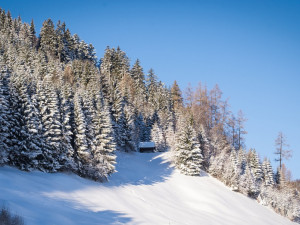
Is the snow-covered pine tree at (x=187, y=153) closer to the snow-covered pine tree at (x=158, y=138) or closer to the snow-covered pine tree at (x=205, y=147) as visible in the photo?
the snow-covered pine tree at (x=205, y=147)

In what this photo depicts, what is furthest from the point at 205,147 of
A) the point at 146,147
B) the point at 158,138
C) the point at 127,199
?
the point at 127,199

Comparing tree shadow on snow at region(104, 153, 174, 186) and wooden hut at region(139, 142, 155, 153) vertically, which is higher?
wooden hut at region(139, 142, 155, 153)

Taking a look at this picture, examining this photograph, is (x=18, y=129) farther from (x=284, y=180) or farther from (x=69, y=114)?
(x=284, y=180)

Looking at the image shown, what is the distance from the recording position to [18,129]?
74.3 ft

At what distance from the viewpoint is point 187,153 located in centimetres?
3859

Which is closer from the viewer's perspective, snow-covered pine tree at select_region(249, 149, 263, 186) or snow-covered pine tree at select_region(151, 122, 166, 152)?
snow-covered pine tree at select_region(249, 149, 263, 186)

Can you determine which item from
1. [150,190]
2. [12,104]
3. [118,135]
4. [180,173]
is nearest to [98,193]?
[150,190]

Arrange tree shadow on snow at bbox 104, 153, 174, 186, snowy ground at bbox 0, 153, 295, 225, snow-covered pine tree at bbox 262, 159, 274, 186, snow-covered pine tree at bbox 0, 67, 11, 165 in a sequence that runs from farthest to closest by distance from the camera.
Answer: snow-covered pine tree at bbox 262, 159, 274, 186
tree shadow on snow at bbox 104, 153, 174, 186
snow-covered pine tree at bbox 0, 67, 11, 165
snowy ground at bbox 0, 153, 295, 225

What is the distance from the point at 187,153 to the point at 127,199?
1761cm

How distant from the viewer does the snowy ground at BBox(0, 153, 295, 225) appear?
1369cm

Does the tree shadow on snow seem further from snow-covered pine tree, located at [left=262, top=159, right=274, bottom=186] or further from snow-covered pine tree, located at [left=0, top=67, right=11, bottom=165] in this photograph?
snow-covered pine tree, located at [left=262, top=159, right=274, bottom=186]

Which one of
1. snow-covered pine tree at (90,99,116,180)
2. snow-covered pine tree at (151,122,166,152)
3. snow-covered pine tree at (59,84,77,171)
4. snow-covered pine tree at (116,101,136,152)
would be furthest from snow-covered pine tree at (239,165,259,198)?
snow-covered pine tree at (59,84,77,171)

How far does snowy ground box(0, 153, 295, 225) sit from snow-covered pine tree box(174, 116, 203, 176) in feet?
4.49

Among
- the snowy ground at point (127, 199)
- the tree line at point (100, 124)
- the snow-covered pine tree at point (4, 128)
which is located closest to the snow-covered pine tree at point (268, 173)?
the tree line at point (100, 124)
